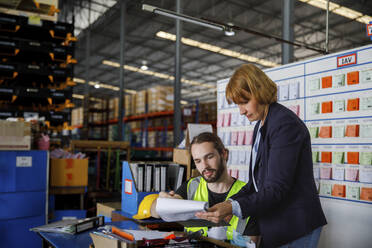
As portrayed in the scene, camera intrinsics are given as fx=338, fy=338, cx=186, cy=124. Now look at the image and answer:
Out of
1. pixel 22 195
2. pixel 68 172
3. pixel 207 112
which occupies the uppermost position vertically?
pixel 207 112

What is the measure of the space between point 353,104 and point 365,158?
433mm

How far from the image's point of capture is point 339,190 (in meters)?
2.84

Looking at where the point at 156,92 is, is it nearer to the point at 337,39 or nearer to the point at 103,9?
the point at 103,9

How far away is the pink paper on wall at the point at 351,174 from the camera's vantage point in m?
2.71

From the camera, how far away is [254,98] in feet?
4.99

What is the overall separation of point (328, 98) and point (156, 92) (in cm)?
720

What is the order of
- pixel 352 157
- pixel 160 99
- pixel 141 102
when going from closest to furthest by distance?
pixel 352 157 → pixel 160 99 → pixel 141 102

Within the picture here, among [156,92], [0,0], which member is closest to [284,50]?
[0,0]

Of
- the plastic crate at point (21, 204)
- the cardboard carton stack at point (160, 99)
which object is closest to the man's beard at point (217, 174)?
the plastic crate at point (21, 204)

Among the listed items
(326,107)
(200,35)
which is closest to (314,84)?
(326,107)

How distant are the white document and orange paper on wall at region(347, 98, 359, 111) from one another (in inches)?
74.2

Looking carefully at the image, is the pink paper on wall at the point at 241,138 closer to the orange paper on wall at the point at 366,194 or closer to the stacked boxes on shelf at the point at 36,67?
the orange paper on wall at the point at 366,194

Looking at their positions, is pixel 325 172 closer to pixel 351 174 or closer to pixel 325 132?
pixel 351 174

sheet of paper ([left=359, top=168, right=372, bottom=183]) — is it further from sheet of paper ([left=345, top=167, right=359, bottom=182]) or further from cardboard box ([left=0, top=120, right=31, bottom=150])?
cardboard box ([left=0, top=120, right=31, bottom=150])
